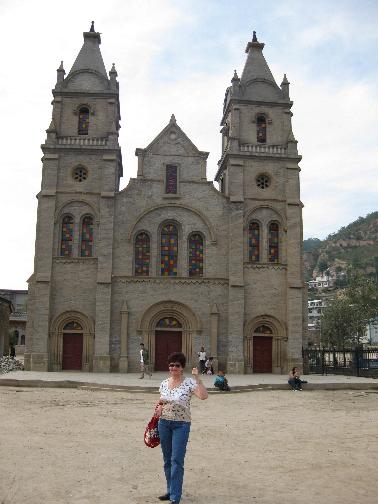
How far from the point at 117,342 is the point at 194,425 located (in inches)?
676

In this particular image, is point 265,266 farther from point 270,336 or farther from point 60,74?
point 60,74

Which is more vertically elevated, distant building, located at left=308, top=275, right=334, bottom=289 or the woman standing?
distant building, located at left=308, top=275, right=334, bottom=289

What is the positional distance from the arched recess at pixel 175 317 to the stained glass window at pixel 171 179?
6872 mm

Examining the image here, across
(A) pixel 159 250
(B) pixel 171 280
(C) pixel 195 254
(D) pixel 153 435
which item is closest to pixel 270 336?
(C) pixel 195 254

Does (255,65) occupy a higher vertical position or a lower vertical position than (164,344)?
higher

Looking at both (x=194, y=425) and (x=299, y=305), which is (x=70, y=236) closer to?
(x=299, y=305)

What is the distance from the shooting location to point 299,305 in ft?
103

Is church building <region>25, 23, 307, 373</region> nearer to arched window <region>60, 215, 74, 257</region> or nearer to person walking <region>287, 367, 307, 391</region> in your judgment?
arched window <region>60, 215, 74, 257</region>

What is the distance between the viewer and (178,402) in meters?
7.08

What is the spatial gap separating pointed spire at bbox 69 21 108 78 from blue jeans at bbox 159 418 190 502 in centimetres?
3138

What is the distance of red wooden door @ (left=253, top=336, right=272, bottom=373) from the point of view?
31656 mm

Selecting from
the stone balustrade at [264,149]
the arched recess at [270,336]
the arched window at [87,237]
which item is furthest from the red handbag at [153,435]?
the stone balustrade at [264,149]

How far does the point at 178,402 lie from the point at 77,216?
26.0m

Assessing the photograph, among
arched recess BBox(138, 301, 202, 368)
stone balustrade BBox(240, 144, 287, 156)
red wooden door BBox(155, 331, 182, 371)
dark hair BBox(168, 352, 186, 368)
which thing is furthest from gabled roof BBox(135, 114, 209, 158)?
dark hair BBox(168, 352, 186, 368)
